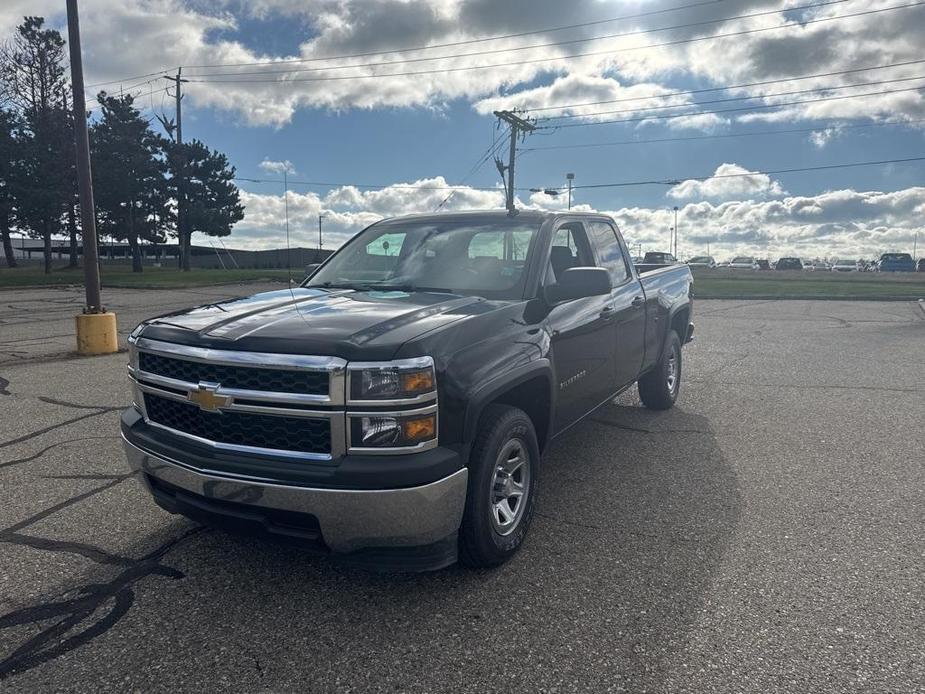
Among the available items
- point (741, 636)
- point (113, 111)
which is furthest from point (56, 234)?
point (741, 636)

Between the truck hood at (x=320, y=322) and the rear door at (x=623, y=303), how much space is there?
1680 millimetres

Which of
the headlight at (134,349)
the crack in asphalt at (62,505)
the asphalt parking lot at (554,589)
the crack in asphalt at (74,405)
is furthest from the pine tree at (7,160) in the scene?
the headlight at (134,349)

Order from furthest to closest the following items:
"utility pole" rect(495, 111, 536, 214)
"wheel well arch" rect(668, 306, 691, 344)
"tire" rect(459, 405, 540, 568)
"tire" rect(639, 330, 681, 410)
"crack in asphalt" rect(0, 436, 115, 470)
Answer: "utility pole" rect(495, 111, 536, 214) → "wheel well arch" rect(668, 306, 691, 344) → "tire" rect(639, 330, 681, 410) → "crack in asphalt" rect(0, 436, 115, 470) → "tire" rect(459, 405, 540, 568)

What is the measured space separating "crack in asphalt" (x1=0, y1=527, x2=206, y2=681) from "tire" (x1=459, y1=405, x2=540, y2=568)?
145 centimetres

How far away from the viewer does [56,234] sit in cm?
4359

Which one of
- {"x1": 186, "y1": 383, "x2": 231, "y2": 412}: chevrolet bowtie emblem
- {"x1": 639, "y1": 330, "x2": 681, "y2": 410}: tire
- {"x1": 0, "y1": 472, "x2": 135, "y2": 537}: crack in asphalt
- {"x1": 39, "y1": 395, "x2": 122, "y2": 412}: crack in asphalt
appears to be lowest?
{"x1": 0, "y1": 472, "x2": 135, "y2": 537}: crack in asphalt

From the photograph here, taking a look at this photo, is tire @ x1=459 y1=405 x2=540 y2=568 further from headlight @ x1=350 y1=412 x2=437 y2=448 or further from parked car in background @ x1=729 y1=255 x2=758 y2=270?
parked car in background @ x1=729 y1=255 x2=758 y2=270

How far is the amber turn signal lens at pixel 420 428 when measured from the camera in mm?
2719

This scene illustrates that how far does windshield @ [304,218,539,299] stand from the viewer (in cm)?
398

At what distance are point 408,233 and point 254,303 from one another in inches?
54.7

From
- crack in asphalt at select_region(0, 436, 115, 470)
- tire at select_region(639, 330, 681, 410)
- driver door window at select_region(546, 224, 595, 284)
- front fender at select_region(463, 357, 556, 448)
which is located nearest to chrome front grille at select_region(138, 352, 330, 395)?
front fender at select_region(463, 357, 556, 448)

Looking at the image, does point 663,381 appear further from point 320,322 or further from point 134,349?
point 134,349

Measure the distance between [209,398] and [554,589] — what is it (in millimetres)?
1805

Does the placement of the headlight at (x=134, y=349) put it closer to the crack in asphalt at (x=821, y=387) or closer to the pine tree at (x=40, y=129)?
the crack in asphalt at (x=821, y=387)
